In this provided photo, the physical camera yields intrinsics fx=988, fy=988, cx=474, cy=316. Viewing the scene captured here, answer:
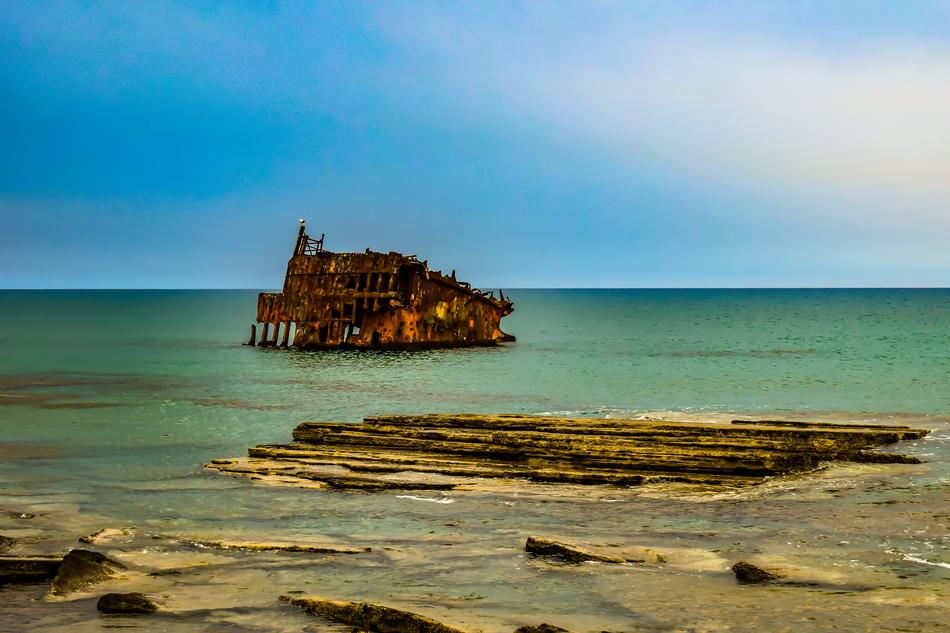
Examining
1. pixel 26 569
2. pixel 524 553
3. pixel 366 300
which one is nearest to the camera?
pixel 26 569

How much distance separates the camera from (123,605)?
29.2 feet

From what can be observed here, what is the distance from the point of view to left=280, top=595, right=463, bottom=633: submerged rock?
316 inches

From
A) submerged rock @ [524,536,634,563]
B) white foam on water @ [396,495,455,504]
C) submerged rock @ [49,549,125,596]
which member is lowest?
submerged rock @ [49,549,125,596]

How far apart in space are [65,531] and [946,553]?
34.6 feet

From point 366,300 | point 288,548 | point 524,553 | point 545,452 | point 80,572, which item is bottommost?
point 80,572

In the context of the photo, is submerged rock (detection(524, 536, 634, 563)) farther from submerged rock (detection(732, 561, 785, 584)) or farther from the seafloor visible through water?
submerged rock (detection(732, 561, 785, 584))

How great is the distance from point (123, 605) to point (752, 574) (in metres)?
6.02

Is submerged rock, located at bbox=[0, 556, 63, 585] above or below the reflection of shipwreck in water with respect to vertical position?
below

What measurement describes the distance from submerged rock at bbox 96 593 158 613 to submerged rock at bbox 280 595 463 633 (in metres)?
1.32

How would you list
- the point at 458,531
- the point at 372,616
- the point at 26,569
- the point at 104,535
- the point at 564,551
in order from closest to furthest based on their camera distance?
the point at 372,616 < the point at 26,569 < the point at 564,551 < the point at 104,535 < the point at 458,531

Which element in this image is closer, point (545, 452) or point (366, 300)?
point (545, 452)

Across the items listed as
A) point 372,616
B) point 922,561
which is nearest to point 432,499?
point 372,616

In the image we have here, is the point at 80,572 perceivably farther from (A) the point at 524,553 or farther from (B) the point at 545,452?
(B) the point at 545,452

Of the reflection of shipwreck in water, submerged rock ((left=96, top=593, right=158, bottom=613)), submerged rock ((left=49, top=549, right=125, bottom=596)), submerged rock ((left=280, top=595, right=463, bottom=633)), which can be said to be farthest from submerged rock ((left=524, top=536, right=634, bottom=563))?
the reflection of shipwreck in water
